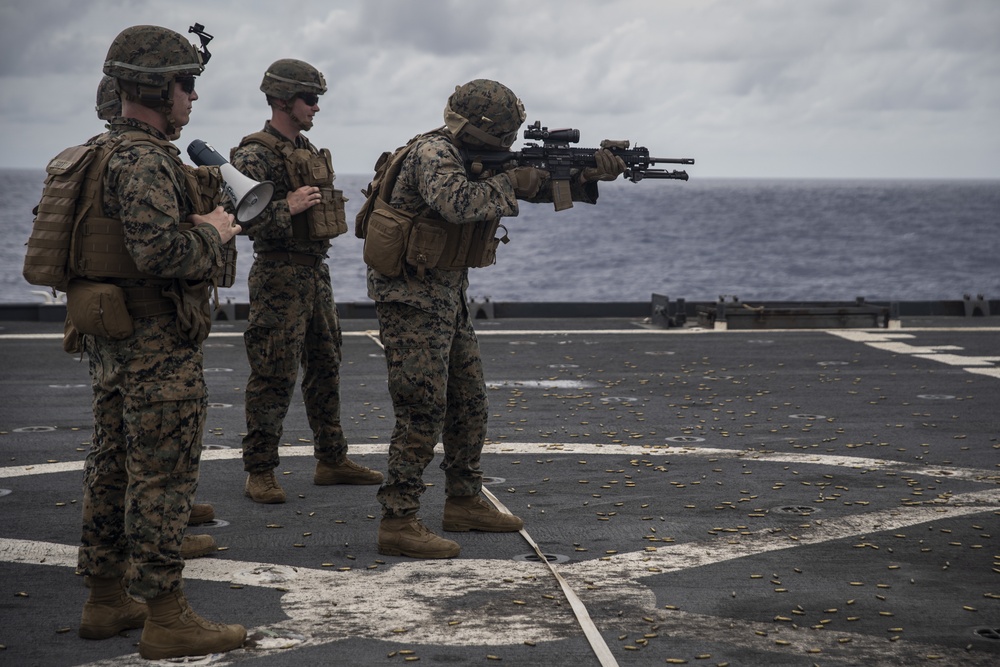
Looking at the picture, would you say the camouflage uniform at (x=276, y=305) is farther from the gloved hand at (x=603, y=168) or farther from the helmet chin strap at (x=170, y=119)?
the helmet chin strap at (x=170, y=119)

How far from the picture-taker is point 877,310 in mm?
15523

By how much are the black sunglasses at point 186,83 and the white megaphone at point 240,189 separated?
0.97 feet

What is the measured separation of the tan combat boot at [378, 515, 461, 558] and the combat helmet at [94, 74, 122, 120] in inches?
99.7

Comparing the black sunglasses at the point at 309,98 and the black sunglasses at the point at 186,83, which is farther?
the black sunglasses at the point at 309,98

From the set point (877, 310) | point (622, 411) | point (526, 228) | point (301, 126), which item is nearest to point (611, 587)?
point (301, 126)

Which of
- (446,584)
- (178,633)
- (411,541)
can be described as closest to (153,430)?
(178,633)

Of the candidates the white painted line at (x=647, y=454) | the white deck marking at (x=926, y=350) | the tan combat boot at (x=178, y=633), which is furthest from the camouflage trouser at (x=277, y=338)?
the white deck marking at (x=926, y=350)

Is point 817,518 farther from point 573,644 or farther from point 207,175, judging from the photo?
point 207,175

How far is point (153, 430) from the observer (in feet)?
14.9

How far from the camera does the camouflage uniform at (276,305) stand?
265 inches

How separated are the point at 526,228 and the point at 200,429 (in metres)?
112

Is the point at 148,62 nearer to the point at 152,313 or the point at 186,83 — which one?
the point at 186,83

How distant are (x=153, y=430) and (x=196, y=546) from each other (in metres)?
1.41

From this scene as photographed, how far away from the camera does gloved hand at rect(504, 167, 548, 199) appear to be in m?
6.15
